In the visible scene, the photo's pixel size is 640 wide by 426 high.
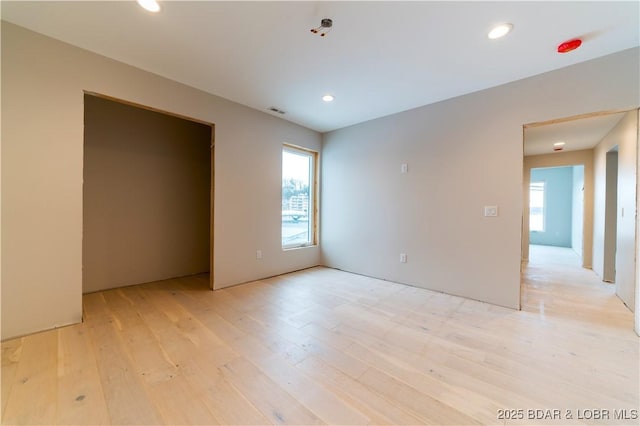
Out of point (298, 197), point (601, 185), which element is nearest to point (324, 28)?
point (298, 197)

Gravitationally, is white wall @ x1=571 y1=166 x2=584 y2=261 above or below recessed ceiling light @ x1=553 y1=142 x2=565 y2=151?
below

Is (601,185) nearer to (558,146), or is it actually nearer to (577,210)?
(558,146)

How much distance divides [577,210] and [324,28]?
29.0 ft

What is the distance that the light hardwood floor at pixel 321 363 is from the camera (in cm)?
140

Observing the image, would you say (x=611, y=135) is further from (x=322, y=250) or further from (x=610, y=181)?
(x=322, y=250)

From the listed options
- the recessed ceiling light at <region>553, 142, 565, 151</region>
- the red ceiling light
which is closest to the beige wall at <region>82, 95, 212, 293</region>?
the red ceiling light

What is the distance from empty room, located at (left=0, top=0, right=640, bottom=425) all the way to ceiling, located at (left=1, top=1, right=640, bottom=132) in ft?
0.08

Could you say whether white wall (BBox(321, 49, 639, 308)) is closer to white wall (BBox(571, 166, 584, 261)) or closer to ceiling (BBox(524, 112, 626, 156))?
ceiling (BBox(524, 112, 626, 156))

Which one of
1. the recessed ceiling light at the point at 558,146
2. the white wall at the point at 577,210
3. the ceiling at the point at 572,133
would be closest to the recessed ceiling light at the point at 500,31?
the ceiling at the point at 572,133

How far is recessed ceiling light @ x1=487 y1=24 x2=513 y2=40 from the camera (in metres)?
1.99

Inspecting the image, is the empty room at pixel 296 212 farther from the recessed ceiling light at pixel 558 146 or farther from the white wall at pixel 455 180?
the recessed ceiling light at pixel 558 146

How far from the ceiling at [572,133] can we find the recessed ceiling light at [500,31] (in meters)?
1.53

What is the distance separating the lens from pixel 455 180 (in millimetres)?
3297

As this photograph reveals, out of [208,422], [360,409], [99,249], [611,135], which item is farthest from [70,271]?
[611,135]
